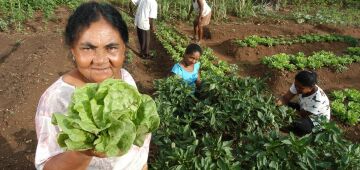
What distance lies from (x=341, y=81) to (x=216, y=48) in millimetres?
3151

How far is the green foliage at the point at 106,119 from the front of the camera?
146 centimetres

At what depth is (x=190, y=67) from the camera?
5797mm

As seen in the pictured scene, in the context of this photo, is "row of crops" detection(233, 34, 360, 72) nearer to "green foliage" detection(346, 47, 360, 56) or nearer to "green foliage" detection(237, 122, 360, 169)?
"green foliage" detection(346, 47, 360, 56)

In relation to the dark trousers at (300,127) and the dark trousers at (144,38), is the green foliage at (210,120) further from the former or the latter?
the dark trousers at (144,38)

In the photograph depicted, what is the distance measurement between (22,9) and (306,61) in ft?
26.2

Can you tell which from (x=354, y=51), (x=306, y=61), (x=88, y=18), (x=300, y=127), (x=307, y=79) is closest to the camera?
(x=88, y=18)

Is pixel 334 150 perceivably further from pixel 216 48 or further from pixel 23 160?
pixel 216 48

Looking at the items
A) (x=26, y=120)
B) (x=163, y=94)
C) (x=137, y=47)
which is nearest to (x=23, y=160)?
(x=26, y=120)

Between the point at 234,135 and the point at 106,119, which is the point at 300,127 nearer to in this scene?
the point at 234,135

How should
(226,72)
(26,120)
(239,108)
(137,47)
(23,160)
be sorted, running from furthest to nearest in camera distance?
(137,47)
(226,72)
(26,120)
(23,160)
(239,108)

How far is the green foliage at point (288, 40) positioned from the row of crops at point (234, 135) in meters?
4.35

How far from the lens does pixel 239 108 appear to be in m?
4.25

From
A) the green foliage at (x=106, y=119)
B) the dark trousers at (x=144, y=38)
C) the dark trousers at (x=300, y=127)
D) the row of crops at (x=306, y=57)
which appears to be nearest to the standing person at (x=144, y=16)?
the dark trousers at (x=144, y=38)

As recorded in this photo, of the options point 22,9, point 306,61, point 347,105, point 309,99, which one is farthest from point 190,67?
point 22,9
